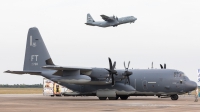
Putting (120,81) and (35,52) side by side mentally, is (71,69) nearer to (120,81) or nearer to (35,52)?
(120,81)

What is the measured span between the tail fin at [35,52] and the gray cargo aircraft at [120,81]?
1.79 meters

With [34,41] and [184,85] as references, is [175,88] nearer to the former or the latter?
[184,85]

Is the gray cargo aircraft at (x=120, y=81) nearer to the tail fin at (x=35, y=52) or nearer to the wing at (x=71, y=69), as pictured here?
the wing at (x=71, y=69)

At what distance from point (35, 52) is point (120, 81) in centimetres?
1245

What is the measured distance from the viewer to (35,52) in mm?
53438

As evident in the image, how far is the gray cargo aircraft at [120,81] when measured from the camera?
47219 millimetres

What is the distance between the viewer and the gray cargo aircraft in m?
47.2

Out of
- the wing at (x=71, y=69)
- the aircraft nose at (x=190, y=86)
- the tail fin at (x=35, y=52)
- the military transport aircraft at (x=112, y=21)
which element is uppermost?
the military transport aircraft at (x=112, y=21)

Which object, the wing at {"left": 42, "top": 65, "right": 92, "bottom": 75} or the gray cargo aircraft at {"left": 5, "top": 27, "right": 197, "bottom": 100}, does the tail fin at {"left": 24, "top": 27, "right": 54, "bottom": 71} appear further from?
the wing at {"left": 42, "top": 65, "right": 92, "bottom": 75}

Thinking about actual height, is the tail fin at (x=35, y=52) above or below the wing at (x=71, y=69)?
above

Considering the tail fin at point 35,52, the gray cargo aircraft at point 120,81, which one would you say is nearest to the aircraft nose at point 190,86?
the gray cargo aircraft at point 120,81

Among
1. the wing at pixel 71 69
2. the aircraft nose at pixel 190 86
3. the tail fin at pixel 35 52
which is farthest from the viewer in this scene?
the tail fin at pixel 35 52

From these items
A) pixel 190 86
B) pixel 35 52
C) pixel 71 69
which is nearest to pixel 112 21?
pixel 35 52

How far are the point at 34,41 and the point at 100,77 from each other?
11436mm
